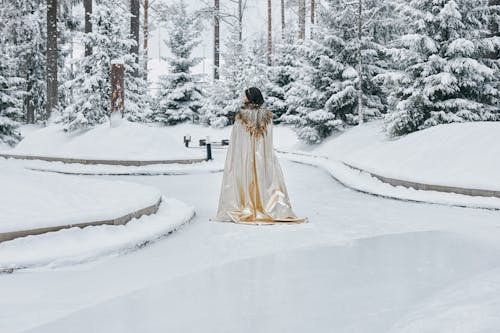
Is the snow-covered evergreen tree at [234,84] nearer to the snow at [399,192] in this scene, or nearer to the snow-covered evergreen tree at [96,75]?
the snow-covered evergreen tree at [96,75]

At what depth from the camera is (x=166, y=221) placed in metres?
7.92

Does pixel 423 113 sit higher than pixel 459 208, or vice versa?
pixel 423 113

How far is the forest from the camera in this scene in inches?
770

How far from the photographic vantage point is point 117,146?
63.3 ft

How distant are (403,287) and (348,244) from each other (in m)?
2.01

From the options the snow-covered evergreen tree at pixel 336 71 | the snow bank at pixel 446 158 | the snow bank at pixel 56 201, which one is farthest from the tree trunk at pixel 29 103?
the snow bank at pixel 56 201

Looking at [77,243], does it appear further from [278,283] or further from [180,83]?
[180,83]

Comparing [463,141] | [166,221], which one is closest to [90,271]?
[166,221]

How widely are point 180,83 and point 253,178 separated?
111ft

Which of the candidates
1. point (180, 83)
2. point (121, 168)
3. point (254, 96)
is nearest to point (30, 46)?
point (180, 83)

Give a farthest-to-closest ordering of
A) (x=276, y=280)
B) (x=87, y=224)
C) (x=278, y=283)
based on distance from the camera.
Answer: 1. (x=87, y=224)
2. (x=276, y=280)
3. (x=278, y=283)

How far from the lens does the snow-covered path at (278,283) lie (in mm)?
4008

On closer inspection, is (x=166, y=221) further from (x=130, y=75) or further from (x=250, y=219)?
(x=130, y=75)

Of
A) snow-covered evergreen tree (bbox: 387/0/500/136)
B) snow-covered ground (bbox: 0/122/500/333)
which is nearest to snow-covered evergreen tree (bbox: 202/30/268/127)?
snow-covered evergreen tree (bbox: 387/0/500/136)
